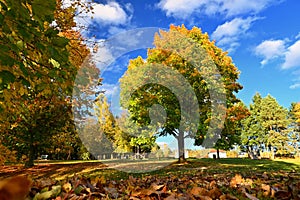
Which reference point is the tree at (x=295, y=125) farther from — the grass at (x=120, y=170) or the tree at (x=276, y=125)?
the grass at (x=120, y=170)

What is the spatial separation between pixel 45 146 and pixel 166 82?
30.8ft

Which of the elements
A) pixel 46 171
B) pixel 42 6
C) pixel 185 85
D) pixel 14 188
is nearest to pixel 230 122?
pixel 185 85

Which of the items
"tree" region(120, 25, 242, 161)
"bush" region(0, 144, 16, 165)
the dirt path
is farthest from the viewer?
"tree" region(120, 25, 242, 161)

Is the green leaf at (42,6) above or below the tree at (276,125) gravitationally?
below

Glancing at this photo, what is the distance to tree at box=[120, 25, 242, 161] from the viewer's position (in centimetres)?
1608

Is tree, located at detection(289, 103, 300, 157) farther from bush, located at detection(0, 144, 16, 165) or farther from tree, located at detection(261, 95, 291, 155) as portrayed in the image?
bush, located at detection(0, 144, 16, 165)

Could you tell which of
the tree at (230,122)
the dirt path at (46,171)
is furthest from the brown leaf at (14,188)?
the tree at (230,122)

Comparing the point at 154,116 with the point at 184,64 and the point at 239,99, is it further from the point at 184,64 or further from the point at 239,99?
the point at 239,99

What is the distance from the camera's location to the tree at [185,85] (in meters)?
16.1

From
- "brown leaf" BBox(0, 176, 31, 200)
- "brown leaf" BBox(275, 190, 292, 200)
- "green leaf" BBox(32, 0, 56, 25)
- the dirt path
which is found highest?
"green leaf" BBox(32, 0, 56, 25)

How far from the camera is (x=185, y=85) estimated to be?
16.5 metres

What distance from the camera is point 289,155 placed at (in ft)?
159

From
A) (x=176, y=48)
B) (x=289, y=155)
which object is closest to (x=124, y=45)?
(x=176, y=48)

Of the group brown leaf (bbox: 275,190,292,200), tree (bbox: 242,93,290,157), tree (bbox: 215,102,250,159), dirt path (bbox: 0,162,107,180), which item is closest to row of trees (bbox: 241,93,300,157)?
tree (bbox: 242,93,290,157)
